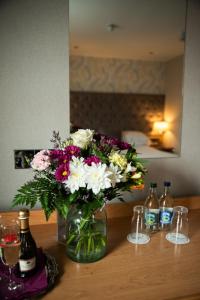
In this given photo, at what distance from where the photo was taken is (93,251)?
96 cm

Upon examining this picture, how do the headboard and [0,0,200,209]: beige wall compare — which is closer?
[0,0,200,209]: beige wall

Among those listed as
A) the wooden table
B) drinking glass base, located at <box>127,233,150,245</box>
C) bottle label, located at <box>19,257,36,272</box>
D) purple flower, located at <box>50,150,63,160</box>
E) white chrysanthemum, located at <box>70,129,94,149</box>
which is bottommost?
the wooden table

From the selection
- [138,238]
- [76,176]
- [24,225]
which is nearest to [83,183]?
[76,176]

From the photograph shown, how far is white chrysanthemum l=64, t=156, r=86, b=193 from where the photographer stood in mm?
777

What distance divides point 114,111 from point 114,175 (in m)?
0.80

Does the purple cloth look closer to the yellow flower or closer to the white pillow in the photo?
the yellow flower

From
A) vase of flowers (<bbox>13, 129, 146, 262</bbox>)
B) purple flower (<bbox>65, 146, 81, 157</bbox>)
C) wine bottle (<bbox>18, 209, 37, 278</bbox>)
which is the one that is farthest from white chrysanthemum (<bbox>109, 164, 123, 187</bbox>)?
wine bottle (<bbox>18, 209, 37, 278</bbox>)

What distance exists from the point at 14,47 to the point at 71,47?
11.3 inches

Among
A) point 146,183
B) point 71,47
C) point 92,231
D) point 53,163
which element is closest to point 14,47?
point 71,47

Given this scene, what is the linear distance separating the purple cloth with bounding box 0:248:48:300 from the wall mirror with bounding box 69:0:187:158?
0.73 m

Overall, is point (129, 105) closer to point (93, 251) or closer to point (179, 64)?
point (179, 64)

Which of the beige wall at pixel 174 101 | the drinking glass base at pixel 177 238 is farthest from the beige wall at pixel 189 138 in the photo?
the drinking glass base at pixel 177 238

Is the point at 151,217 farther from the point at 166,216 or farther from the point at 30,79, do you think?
the point at 30,79

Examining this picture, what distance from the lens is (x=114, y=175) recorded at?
82 cm
